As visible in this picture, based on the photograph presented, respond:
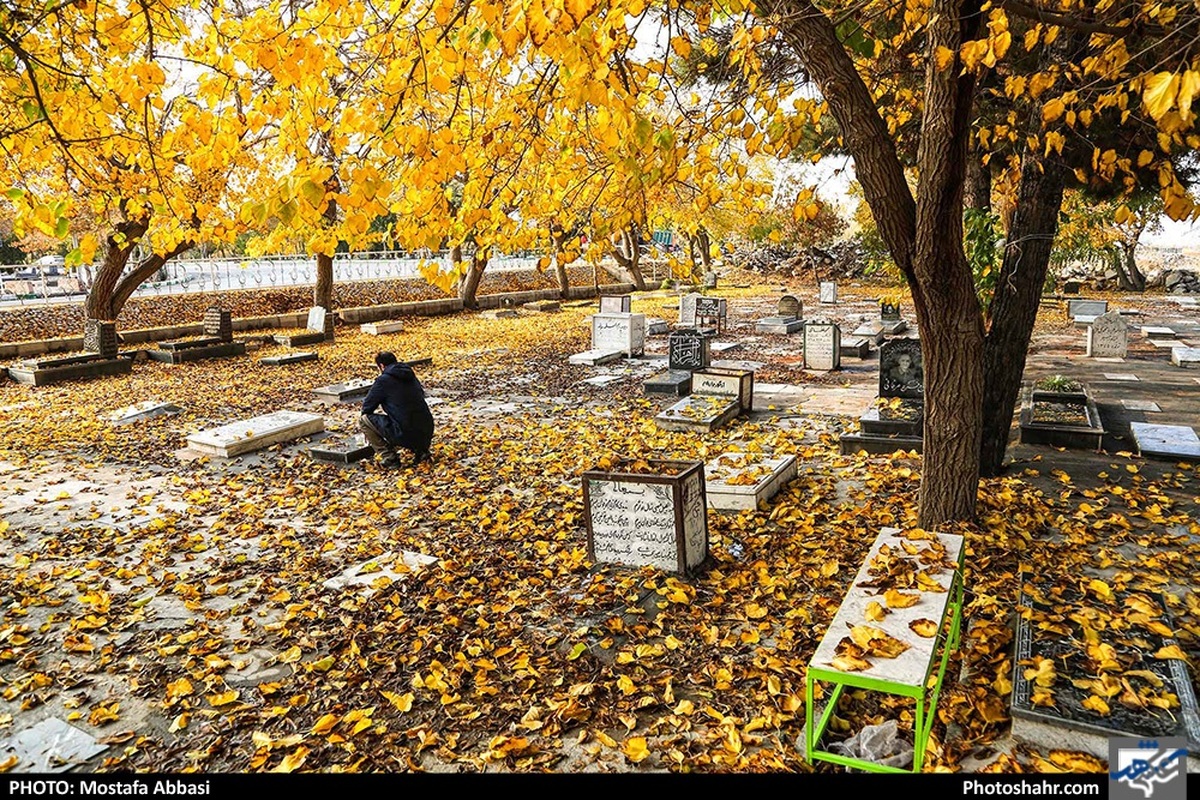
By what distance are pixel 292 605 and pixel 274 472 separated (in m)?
4.19

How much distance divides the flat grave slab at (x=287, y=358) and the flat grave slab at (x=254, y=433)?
269 inches

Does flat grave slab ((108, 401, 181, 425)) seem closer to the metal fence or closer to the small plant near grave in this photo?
the metal fence

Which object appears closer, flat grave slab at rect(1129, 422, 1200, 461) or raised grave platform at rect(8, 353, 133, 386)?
flat grave slab at rect(1129, 422, 1200, 461)

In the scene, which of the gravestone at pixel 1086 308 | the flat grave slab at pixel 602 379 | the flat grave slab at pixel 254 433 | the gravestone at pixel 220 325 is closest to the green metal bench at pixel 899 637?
the flat grave slab at pixel 254 433

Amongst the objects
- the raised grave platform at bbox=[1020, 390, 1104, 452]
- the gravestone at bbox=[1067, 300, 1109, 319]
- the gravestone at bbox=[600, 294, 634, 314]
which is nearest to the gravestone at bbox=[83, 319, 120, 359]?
the gravestone at bbox=[600, 294, 634, 314]

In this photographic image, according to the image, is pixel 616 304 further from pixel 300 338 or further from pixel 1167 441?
pixel 1167 441

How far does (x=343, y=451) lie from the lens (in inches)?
390

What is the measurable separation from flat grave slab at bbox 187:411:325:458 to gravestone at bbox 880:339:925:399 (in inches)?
330

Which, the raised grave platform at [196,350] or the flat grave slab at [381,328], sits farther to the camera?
the flat grave slab at [381,328]

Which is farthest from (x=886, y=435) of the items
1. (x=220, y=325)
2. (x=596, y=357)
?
(x=220, y=325)

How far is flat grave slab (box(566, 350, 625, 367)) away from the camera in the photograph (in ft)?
56.9

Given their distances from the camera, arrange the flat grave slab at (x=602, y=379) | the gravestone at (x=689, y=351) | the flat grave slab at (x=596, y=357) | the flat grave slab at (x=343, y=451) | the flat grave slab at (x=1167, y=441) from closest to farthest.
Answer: the flat grave slab at (x=1167, y=441) < the flat grave slab at (x=343, y=451) < the gravestone at (x=689, y=351) < the flat grave slab at (x=602, y=379) < the flat grave slab at (x=596, y=357)

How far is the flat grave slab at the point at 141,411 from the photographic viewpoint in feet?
40.3

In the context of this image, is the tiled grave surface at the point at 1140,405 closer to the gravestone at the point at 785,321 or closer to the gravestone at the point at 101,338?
the gravestone at the point at 785,321
